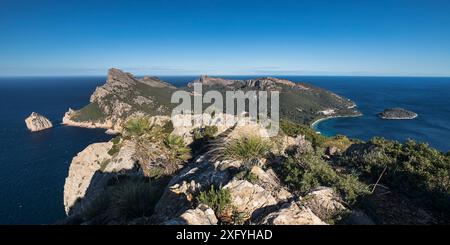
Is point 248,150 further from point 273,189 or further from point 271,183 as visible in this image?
point 273,189

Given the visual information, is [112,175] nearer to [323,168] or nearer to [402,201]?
[323,168]

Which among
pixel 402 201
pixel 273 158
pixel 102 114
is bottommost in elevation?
pixel 102 114

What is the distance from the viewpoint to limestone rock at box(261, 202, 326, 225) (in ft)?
22.5

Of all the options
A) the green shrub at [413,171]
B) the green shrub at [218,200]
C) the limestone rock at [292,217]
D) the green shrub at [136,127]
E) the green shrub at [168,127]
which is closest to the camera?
the limestone rock at [292,217]

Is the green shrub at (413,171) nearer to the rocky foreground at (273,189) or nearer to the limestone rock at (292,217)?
the rocky foreground at (273,189)

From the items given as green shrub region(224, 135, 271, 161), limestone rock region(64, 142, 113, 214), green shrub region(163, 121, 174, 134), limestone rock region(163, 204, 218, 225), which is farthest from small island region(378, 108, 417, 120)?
limestone rock region(163, 204, 218, 225)

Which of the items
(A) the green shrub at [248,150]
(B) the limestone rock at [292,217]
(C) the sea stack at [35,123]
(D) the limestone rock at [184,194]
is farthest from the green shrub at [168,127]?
(C) the sea stack at [35,123]

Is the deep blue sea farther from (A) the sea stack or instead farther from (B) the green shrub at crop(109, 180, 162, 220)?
(B) the green shrub at crop(109, 180, 162, 220)

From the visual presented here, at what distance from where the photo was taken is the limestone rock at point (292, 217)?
685 cm

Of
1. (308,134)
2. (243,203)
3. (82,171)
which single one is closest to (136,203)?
(243,203)

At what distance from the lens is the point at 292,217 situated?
698cm

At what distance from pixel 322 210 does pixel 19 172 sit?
3987 inches

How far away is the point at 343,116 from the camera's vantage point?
632 ft
